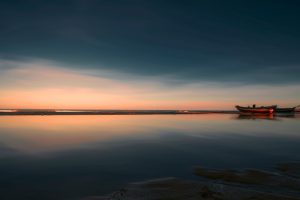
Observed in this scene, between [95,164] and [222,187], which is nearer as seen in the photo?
[222,187]

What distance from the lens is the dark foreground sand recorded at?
26.5 ft

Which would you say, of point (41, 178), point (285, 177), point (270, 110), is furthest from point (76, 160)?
point (270, 110)

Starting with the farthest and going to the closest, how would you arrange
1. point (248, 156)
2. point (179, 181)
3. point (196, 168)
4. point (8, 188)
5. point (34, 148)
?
point (34, 148) → point (248, 156) → point (196, 168) → point (179, 181) → point (8, 188)

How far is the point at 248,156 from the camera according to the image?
50.9 feet

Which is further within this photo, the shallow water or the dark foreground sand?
the shallow water

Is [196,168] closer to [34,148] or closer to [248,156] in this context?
[248,156]

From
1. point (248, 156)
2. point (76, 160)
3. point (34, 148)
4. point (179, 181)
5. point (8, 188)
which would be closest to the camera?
point (8, 188)

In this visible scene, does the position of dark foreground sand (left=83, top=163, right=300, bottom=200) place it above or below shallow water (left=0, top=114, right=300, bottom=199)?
below

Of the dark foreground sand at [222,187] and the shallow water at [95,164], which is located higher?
the shallow water at [95,164]

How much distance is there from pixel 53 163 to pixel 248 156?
10608 mm

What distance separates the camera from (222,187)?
9047 mm

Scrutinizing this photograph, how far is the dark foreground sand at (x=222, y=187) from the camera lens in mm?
8086

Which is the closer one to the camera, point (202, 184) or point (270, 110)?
point (202, 184)

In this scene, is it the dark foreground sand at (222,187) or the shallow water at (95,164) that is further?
the shallow water at (95,164)
